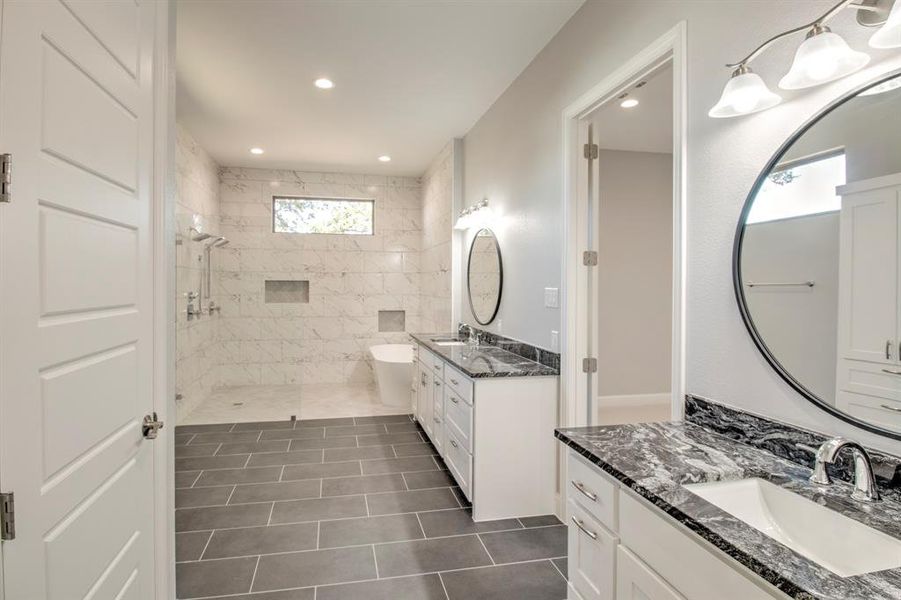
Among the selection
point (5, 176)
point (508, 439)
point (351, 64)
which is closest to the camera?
point (5, 176)

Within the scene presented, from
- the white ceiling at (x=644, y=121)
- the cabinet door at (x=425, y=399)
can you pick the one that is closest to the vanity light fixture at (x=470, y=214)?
the white ceiling at (x=644, y=121)

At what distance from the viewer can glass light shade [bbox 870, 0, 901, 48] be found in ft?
3.35

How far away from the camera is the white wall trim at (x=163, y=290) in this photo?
1718 millimetres

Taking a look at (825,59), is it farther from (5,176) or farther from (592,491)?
(5,176)

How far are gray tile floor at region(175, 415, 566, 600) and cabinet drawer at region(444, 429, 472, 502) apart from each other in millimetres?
125

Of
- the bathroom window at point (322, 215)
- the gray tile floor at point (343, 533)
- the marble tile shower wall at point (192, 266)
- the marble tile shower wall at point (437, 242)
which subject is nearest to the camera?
the gray tile floor at point (343, 533)

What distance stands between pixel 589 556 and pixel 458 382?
167 centimetres

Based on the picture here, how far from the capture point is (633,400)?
17.7ft

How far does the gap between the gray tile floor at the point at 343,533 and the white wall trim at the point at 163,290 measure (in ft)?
1.68

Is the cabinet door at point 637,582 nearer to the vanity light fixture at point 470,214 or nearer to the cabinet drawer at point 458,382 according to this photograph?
the cabinet drawer at point 458,382

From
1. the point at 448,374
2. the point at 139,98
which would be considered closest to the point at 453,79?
the point at 448,374

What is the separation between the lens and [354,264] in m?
6.81

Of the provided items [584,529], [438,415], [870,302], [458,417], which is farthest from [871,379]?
[438,415]

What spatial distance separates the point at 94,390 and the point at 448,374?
2.33m
